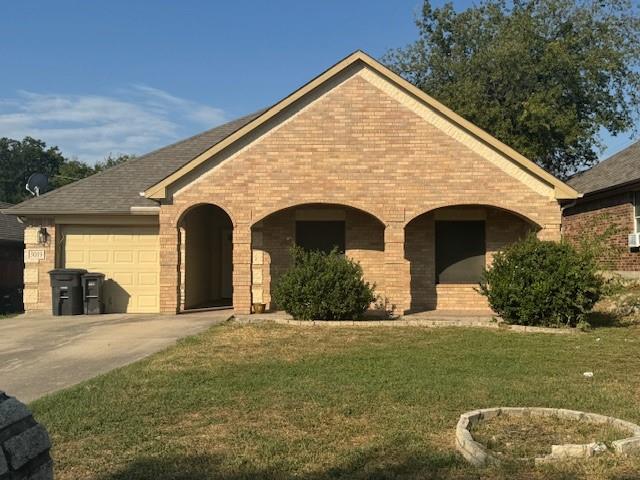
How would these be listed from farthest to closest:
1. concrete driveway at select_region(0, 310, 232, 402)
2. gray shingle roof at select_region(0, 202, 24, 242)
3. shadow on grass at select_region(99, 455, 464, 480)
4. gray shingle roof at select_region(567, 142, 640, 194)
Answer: gray shingle roof at select_region(0, 202, 24, 242)
gray shingle roof at select_region(567, 142, 640, 194)
concrete driveway at select_region(0, 310, 232, 402)
shadow on grass at select_region(99, 455, 464, 480)

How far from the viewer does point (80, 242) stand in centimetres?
1592

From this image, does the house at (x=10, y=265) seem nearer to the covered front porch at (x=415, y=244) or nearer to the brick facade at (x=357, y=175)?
the covered front porch at (x=415, y=244)

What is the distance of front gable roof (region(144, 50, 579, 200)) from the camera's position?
46.3ft

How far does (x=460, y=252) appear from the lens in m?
15.8

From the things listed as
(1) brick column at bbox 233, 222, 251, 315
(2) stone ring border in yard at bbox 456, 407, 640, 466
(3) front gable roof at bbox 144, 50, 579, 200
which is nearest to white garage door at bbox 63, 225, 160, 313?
(3) front gable roof at bbox 144, 50, 579, 200

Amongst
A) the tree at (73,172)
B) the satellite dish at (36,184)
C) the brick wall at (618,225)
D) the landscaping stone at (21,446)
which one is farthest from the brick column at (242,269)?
the tree at (73,172)

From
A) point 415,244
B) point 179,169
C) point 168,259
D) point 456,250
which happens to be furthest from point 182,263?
point 456,250

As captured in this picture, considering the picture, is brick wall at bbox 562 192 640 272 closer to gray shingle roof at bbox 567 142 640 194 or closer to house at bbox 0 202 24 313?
gray shingle roof at bbox 567 142 640 194

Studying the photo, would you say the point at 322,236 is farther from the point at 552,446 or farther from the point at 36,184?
the point at 552,446

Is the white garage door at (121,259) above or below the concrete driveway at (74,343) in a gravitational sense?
above

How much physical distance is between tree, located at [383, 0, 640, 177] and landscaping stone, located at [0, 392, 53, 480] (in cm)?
2858

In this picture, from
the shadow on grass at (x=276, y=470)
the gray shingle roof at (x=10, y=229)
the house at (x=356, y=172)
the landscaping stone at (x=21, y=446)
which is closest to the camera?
the landscaping stone at (x=21, y=446)

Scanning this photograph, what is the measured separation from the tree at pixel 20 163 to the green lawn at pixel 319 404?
86.0m

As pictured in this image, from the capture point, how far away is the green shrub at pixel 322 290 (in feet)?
42.2
